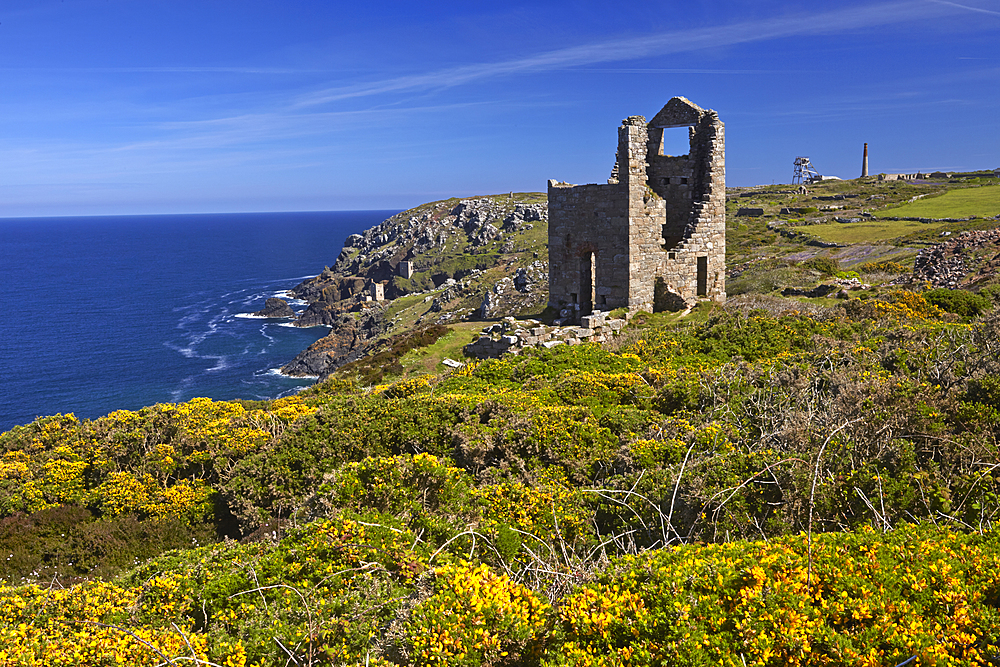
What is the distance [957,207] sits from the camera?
53781 mm

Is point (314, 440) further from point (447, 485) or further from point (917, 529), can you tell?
point (917, 529)

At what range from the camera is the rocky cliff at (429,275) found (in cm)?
7669

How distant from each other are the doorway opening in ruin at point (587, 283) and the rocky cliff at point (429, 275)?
38.2 meters

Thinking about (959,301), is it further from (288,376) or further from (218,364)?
(218,364)

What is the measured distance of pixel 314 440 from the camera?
33.7 feet

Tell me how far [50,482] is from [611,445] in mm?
9495

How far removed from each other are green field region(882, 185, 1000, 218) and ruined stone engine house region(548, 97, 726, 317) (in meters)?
36.6

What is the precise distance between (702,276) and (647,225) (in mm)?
3213

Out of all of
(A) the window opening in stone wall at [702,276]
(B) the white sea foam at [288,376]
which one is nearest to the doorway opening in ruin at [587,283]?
(A) the window opening in stone wall at [702,276]

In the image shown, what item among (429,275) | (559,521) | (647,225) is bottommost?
(429,275)

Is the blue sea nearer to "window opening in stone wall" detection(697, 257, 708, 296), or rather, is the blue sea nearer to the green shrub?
"window opening in stone wall" detection(697, 257, 708, 296)

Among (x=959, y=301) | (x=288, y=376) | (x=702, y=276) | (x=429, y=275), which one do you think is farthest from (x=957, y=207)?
(x=429, y=275)

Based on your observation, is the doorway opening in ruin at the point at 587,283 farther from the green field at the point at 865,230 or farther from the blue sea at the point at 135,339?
the blue sea at the point at 135,339

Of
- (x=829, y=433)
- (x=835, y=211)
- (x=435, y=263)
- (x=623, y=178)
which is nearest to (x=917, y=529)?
(x=829, y=433)
